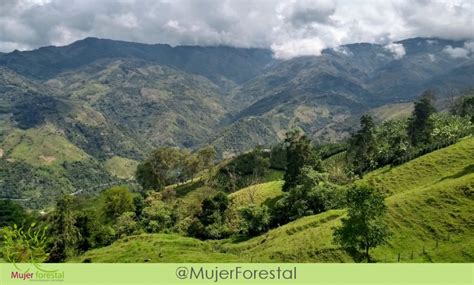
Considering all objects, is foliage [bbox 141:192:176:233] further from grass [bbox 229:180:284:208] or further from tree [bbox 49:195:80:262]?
tree [bbox 49:195:80:262]

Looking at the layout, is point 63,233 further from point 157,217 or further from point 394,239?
point 394,239

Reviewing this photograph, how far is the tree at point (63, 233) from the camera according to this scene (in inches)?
5344

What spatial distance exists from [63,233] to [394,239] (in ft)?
291

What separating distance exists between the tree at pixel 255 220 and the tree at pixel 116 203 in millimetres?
52367

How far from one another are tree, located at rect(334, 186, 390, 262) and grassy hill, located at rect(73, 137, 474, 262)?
8293 millimetres

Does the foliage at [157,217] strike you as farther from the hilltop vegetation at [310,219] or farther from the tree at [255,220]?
the tree at [255,220]

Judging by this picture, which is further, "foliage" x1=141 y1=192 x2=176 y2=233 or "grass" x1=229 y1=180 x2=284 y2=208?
"grass" x1=229 y1=180 x2=284 y2=208

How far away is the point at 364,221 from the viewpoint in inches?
3745

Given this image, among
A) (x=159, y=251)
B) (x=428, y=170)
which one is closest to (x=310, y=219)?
(x=159, y=251)

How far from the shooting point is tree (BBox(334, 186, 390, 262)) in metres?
95.1

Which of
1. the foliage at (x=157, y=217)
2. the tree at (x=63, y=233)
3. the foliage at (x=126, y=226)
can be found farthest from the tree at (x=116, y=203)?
the tree at (x=63, y=233)

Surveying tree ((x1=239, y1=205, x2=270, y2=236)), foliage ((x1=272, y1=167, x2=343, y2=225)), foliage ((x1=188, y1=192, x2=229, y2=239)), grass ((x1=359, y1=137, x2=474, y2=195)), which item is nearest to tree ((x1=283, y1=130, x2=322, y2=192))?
foliage ((x1=272, y1=167, x2=343, y2=225))
